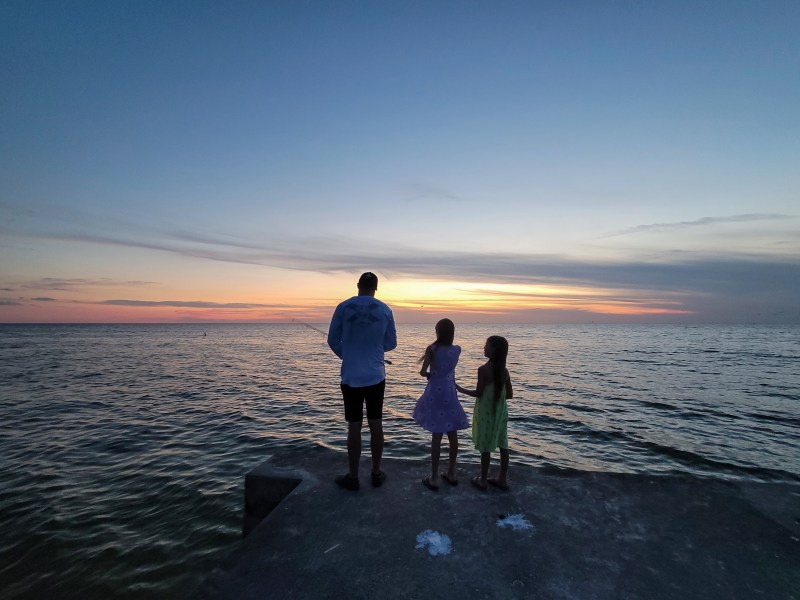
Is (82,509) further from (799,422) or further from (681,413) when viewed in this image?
(799,422)

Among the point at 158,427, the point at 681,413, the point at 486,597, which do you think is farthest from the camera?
the point at 681,413

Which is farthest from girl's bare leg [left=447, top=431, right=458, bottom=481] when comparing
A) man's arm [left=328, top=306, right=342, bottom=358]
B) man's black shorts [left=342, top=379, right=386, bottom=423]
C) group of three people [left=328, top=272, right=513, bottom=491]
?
man's arm [left=328, top=306, right=342, bottom=358]

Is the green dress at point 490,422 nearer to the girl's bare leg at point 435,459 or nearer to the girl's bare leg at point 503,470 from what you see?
the girl's bare leg at point 503,470

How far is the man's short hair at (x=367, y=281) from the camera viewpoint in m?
4.72

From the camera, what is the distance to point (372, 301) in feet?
15.1

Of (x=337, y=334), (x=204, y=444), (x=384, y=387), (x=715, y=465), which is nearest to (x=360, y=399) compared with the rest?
(x=384, y=387)

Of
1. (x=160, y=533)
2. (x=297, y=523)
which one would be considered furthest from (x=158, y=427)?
(x=297, y=523)

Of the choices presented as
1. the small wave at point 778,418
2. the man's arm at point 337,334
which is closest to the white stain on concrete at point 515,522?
the man's arm at point 337,334

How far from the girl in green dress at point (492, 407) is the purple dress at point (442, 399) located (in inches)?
8.0

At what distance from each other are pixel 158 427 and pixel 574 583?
40.2 ft

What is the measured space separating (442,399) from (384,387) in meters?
0.75

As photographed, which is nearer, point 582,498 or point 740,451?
point 582,498

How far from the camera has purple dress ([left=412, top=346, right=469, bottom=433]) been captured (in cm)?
491

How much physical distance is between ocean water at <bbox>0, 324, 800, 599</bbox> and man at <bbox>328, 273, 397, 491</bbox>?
1.74 m
